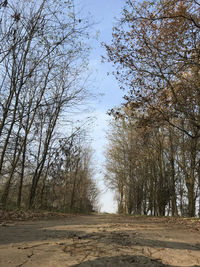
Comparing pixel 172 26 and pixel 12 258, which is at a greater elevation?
pixel 172 26

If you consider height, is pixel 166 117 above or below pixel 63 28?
below

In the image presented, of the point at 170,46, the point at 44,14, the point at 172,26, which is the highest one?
the point at 172,26

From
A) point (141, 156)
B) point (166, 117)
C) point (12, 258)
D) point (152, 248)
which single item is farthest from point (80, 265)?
point (141, 156)

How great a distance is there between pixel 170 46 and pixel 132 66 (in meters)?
2.01

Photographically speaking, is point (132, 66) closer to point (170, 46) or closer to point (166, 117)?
point (170, 46)

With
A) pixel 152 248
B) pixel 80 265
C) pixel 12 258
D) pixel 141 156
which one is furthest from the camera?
pixel 141 156

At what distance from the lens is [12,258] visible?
8.57 feet

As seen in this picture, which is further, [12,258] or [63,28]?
[63,28]

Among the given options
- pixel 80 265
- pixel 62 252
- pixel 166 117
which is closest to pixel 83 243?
pixel 62 252

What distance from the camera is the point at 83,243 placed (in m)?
3.46

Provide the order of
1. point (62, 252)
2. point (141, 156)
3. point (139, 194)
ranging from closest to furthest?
point (62, 252)
point (141, 156)
point (139, 194)

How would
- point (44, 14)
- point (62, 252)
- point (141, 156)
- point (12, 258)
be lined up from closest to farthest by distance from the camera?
point (12, 258)
point (62, 252)
point (44, 14)
point (141, 156)

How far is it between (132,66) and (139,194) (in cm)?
2223

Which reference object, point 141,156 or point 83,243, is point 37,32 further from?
point 141,156
